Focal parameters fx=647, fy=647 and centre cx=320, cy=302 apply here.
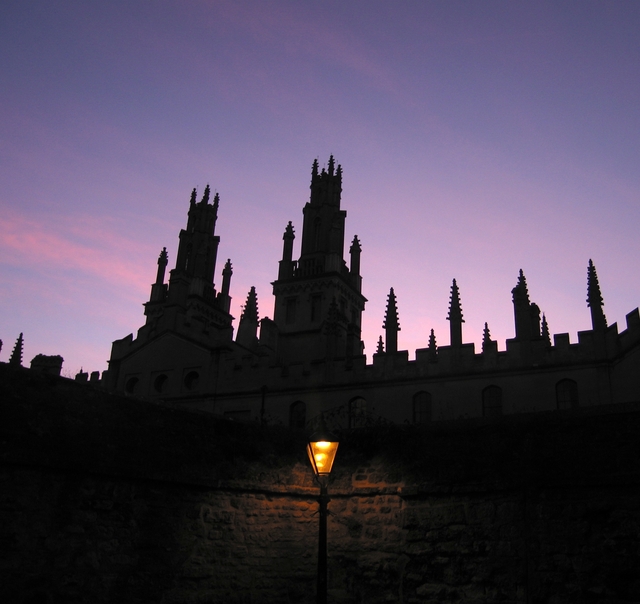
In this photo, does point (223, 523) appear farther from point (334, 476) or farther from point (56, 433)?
point (56, 433)

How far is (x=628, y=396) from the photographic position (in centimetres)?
2625

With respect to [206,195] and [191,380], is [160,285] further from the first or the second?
[191,380]

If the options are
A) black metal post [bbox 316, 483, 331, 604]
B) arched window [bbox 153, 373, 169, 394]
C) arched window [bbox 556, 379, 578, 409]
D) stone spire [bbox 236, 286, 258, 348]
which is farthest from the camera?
stone spire [bbox 236, 286, 258, 348]

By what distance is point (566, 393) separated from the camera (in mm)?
27953

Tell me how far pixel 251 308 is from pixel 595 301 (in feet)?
80.5

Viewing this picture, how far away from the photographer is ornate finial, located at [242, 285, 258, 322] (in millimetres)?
45625

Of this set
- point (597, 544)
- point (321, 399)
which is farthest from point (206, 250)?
point (597, 544)

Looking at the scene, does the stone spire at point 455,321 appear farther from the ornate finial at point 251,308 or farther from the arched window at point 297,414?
the ornate finial at point 251,308

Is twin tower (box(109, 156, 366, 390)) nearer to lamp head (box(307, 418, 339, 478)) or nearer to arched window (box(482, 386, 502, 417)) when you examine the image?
arched window (box(482, 386, 502, 417))

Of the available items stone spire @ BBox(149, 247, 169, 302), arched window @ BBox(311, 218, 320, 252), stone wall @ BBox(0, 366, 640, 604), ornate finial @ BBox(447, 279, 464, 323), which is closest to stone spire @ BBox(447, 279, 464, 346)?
ornate finial @ BBox(447, 279, 464, 323)

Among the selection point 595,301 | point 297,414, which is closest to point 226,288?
point 297,414

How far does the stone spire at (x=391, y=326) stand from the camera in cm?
3238

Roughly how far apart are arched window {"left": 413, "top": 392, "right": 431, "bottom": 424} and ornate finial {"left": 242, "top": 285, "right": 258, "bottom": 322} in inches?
706

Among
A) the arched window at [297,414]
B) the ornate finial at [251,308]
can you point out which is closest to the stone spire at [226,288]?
the ornate finial at [251,308]
